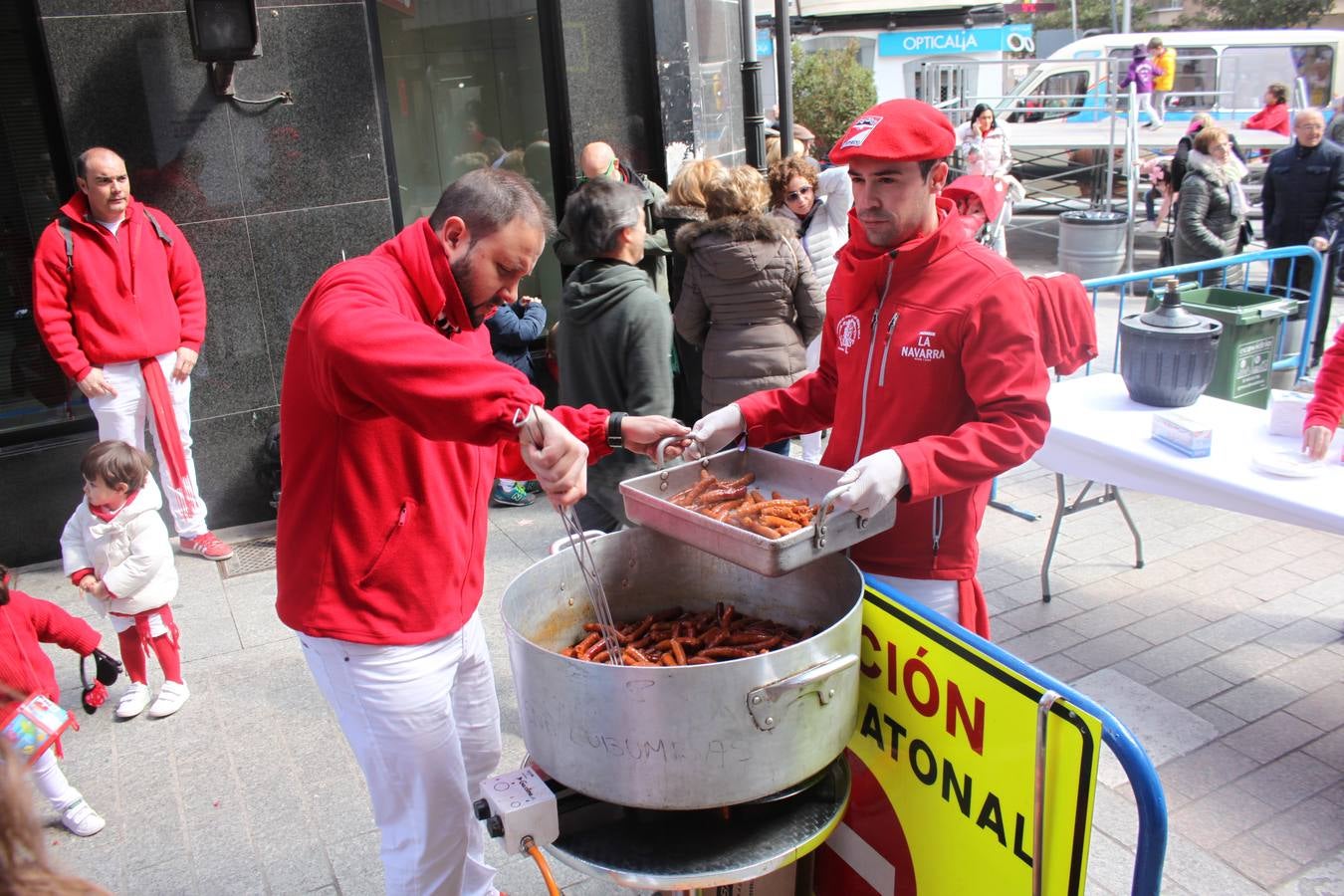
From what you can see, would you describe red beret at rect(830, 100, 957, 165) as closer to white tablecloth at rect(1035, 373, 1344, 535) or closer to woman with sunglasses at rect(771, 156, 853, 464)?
white tablecloth at rect(1035, 373, 1344, 535)

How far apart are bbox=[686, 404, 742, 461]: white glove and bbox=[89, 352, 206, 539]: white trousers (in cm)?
443

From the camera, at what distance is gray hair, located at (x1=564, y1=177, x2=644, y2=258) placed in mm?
4270

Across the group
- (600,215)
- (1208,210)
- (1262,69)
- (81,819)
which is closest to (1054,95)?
(1262,69)

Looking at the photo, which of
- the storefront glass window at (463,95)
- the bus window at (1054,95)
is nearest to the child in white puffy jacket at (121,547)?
the storefront glass window at (463,95)

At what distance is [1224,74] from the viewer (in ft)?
57.4

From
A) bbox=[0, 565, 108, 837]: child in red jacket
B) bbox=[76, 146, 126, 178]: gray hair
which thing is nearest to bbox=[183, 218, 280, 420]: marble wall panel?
bbox=[76, 146, 126, 178]: gray hair

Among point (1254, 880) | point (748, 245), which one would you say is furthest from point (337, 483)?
point (748, 245)

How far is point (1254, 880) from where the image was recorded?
3500mm

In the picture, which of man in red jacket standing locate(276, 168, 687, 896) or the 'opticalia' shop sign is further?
the 'opticalia' shop sign

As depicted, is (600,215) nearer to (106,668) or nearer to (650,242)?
(650,242)

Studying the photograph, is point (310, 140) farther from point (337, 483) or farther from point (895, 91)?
point (895, 91)

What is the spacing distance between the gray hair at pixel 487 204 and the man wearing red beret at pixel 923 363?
0.78 metres

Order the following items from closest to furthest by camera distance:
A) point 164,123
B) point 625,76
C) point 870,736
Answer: point 870,736 → point 164,123 → point 625,76

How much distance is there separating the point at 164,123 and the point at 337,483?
476 cm
